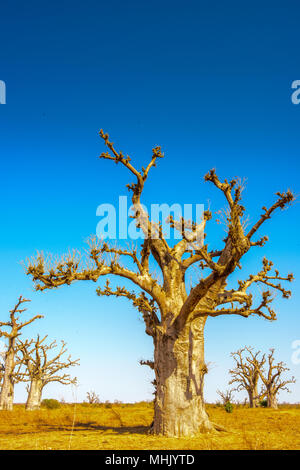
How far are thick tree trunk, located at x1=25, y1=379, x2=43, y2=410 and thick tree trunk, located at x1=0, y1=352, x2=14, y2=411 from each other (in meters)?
1.21

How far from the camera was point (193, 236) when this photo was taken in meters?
12.7

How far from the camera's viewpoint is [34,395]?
27.6 meters

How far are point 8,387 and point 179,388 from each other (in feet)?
66.4

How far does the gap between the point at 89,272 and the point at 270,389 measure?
2797 cm

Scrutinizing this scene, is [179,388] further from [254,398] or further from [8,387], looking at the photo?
[254,398]

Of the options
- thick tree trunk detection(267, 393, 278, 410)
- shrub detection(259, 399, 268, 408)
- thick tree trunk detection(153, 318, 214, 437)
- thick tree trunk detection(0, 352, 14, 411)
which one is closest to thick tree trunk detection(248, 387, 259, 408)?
thick tree trunk detection(267, 393, 278, 410)

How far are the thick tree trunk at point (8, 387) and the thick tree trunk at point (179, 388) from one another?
19.2 meters

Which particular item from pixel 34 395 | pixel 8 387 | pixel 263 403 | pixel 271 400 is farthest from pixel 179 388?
pixel 263 403

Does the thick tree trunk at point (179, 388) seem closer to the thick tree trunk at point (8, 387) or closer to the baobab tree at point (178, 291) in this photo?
the baobab tree at point (178, 291)

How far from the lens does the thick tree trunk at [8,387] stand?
26250mm

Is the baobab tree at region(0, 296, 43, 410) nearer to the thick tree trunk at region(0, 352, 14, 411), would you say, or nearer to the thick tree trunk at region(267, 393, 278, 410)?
the thick tree trunk at region(0, 352, 14, 411)

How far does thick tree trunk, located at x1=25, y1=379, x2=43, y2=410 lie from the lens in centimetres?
2694
